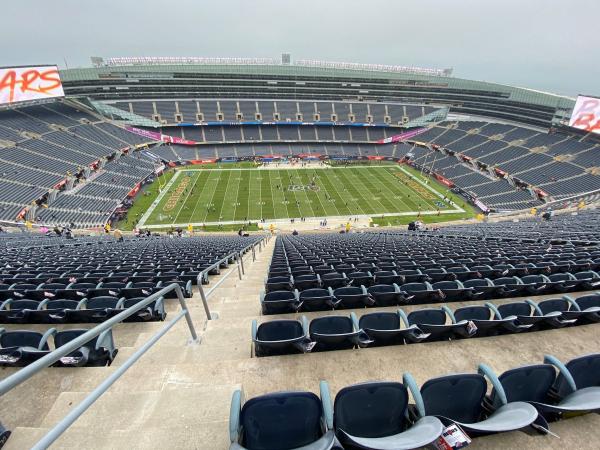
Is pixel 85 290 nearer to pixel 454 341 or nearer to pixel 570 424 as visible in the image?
pixel 454 341

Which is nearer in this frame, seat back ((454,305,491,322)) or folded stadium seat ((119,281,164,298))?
seat back ((454,305,491,322))

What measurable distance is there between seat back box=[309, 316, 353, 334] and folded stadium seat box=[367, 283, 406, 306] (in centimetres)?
211

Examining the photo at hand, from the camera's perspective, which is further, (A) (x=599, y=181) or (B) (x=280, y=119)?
(B) (x=280, y=119)

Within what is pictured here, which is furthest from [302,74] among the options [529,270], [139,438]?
[139,438]

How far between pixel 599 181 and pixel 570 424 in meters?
59.2

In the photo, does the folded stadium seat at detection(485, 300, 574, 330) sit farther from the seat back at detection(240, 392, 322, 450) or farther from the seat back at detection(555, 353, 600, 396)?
the seat back at detection(240, 392, 322, 450)

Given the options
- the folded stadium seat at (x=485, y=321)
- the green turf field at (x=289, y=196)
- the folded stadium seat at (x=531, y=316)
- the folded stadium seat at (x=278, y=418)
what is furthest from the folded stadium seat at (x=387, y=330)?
the green turf field at (x=289, y=196)

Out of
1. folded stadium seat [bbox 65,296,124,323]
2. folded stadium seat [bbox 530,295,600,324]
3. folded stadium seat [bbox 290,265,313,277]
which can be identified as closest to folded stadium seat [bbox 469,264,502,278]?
folded stadium seat [bbox 530,295,600,324]

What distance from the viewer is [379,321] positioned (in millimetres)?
4941

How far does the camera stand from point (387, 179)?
187ft

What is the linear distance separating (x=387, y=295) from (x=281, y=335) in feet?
10.4

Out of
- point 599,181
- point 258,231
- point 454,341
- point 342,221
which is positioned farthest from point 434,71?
point 454,341

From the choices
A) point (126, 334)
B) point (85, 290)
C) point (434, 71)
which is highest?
point (434, 71)

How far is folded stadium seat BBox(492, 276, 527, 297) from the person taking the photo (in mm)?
7297
